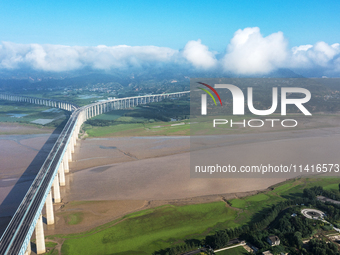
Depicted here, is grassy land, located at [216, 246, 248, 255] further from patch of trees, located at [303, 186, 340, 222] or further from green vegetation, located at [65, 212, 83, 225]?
green vegetation, located at [65, 212, 83, 225]

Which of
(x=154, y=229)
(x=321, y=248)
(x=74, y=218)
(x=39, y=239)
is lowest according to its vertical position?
(x=154, y=229)

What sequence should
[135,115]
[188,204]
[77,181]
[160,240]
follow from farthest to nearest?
[135,115]
[77,181]
[188,204]
[160,240]

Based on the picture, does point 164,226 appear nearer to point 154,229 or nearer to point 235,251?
point 154,229

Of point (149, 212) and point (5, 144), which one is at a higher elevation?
point (5, 144)

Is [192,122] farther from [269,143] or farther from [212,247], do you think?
[212,247]

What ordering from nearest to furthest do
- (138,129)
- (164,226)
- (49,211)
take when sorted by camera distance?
(49,211)
(164,226)
(138,129)

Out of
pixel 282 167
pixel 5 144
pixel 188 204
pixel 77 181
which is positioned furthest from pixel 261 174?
pixel 5 144

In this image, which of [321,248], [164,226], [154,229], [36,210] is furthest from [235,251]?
[36,210]

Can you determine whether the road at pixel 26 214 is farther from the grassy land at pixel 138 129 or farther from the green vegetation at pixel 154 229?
the grassy land at pixel 138 129
